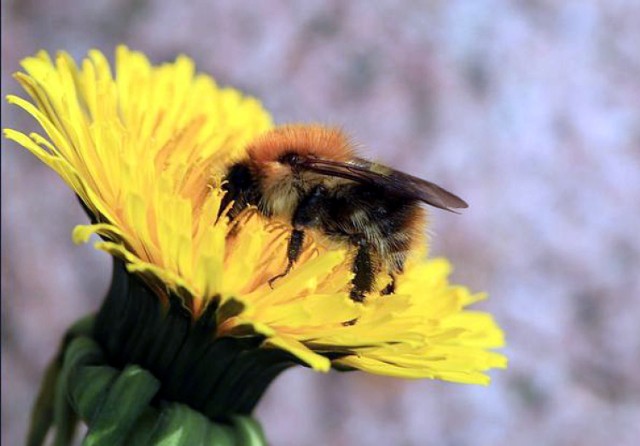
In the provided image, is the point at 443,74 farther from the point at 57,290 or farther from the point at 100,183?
the point at 100,183

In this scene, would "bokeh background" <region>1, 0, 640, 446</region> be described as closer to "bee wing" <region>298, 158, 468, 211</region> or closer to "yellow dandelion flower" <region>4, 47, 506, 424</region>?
"yellow dandelion flower" <region>4, 47, 506, 424</region>

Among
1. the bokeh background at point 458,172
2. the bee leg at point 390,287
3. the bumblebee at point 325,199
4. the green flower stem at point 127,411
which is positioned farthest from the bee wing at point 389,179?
the bokeh background at point 458,172

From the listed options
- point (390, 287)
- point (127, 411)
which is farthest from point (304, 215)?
point (127, 411)

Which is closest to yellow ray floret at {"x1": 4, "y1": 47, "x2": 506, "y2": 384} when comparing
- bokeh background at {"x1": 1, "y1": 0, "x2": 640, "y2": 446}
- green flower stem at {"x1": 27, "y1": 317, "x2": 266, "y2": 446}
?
green flower stem at {"x1": 27, "y1": 317, "x2": 266, "y2": 446}

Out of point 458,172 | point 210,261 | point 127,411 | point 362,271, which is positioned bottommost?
point 127,411

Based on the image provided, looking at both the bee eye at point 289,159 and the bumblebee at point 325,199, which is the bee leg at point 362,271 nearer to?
the bumblebee at point 325,199

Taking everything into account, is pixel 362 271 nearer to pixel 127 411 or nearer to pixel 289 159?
pixel 289 159
